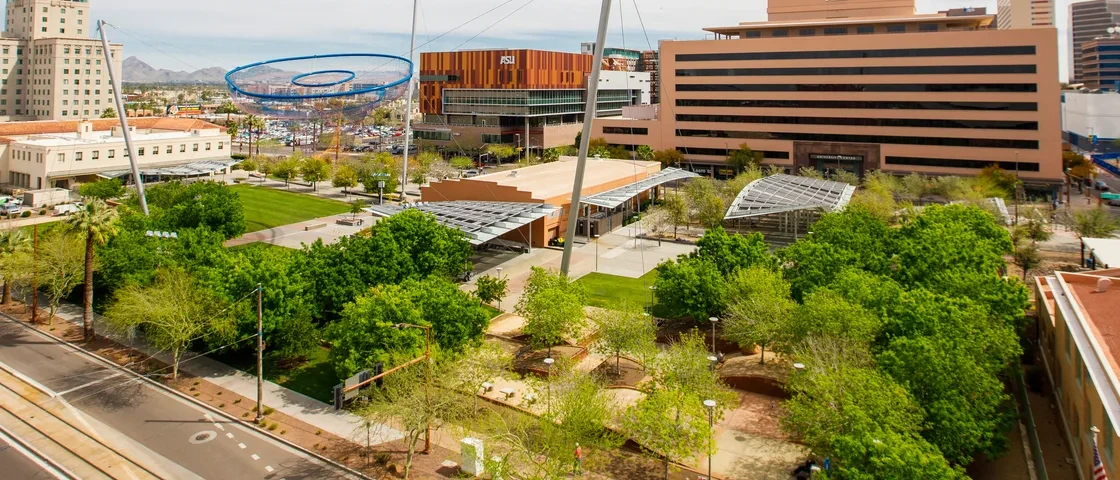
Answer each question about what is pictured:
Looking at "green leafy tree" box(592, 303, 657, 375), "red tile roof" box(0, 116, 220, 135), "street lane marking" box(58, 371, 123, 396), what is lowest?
"street lane marking" box(58, 371, 123, 396)

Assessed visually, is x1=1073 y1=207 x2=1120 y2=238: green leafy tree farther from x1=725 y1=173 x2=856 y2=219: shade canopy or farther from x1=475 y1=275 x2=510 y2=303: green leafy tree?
x1=475 y1=275 x2=510 y2=303: green leafy tree

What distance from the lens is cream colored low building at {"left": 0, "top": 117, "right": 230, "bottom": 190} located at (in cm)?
8794

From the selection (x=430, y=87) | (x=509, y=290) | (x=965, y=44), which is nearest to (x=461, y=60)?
(x=430, y=87)

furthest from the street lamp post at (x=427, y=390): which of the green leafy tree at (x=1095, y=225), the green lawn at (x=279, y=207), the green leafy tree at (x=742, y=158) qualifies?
the green leafy tree at (x=742, y=158)

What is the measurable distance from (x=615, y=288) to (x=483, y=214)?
1370cm

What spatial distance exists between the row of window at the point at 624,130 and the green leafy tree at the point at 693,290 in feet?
276

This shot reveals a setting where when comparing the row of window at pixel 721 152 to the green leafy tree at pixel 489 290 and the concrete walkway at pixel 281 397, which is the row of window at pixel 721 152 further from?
the concrete walkway at pixel 281 397

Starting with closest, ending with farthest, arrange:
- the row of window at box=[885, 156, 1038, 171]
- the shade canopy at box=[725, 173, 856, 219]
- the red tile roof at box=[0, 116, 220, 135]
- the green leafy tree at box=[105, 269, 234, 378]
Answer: the green leafy tree at box=[105, 269, 234, 378], the shade canopy at box=[725, 173, 856, 219], the row of window at box=[885, 156, 1038, 171], the red tile roof at box=[0, 116, 220, 135]

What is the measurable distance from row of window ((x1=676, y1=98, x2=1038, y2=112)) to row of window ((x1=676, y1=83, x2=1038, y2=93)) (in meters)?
1.67

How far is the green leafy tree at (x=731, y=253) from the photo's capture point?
42562 millimetres

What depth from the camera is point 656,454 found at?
27.6 m

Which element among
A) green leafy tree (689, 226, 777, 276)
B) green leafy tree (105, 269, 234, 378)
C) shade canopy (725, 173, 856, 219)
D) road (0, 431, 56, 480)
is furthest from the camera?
shade canopy (725, 173, 856, 219)

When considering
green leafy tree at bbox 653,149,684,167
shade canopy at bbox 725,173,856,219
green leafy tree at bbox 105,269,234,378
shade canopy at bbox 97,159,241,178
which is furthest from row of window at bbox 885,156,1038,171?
shade canopy at bbox 97,159,241,178

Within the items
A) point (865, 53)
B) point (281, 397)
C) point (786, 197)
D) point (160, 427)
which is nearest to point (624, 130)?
point (865, 53)
